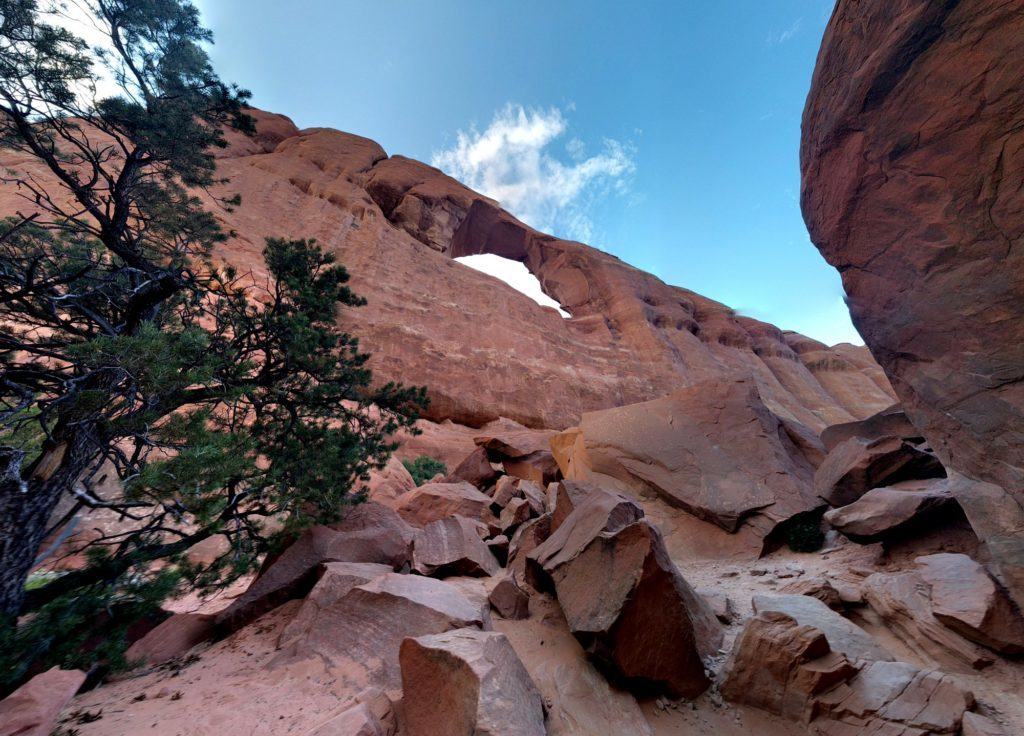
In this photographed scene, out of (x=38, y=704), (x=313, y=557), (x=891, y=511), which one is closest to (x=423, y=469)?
(x=313, y=557)

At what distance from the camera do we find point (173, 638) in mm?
4559

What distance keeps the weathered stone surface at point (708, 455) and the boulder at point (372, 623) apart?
450 centimetres

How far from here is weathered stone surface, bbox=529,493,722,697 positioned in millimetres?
3156

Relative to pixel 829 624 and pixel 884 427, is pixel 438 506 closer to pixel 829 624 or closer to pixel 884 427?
pixel 829 624

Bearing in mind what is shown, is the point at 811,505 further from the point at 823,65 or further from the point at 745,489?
the point at 823,65

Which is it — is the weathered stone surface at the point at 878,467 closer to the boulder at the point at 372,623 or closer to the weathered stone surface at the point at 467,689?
the boulder at the point at 372,623

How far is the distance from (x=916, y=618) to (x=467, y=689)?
3.86 meters

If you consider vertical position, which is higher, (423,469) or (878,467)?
(878,467)

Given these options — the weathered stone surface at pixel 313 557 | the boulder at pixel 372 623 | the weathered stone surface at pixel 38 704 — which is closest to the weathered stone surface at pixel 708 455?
the weathered stone surface at pixel 313 557

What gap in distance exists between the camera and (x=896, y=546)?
4.70 metres

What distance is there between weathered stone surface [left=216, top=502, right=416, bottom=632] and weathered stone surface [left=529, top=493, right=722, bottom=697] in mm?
2944

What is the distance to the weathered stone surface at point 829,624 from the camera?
316cm

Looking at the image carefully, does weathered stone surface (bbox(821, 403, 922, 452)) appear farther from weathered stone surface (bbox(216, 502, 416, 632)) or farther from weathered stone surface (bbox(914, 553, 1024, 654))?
weathered stone surface (bbox(216, 502, 416, 632))

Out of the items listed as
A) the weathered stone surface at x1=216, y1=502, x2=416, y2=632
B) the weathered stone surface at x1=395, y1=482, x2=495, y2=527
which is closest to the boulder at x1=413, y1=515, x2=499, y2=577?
the weathered stone surface at x1=216, y1=502, x2=416, y2=632
